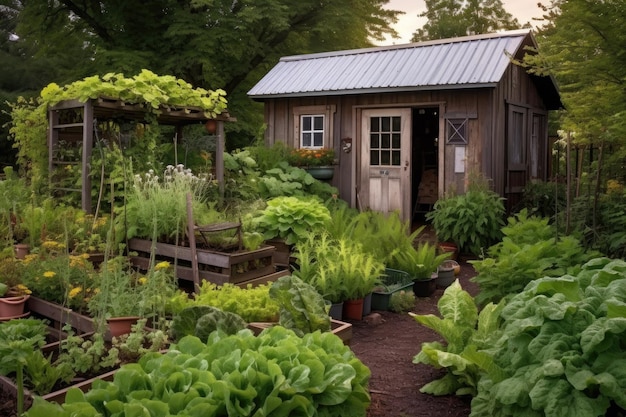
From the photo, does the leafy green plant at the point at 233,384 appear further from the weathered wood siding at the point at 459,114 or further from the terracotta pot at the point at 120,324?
the weathered wood siding at the point at 459,114

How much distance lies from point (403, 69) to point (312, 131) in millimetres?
2163

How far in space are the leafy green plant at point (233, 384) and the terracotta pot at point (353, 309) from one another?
2.38 metres

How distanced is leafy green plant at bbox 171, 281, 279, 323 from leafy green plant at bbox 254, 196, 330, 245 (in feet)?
7.87

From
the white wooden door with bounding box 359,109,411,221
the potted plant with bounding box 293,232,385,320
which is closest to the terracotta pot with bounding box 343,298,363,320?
the potted plant with bounding box 293,232,385,320

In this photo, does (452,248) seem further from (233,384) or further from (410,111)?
(233,384)

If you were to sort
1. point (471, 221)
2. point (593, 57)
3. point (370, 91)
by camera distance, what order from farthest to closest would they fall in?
1. point (370, 91)
2. point (471, 221)
3. point (593, 57)

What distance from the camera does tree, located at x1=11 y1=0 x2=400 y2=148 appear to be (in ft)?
51.3

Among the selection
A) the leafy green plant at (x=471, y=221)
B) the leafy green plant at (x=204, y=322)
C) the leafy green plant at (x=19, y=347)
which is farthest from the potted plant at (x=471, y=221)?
the leafy green plant at (x=19, y=347)

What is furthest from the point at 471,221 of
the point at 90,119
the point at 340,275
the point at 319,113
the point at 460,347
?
the point at 90,119

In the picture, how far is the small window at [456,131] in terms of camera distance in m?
9.73

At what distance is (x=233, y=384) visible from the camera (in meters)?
2.61

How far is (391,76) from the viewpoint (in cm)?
1020

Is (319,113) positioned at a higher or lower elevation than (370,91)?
lower

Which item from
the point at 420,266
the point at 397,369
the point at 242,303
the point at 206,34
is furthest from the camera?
the point at 206,34
